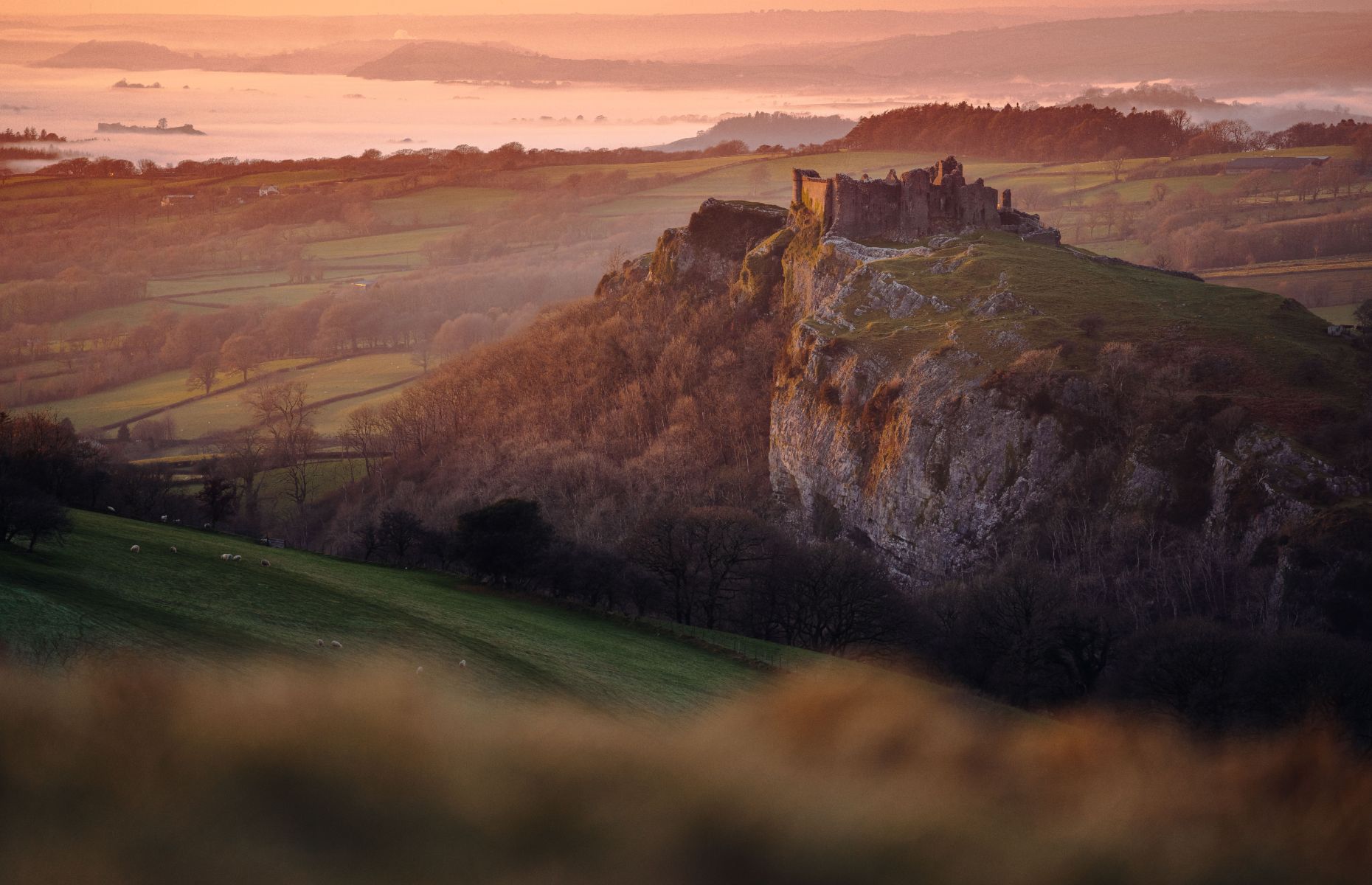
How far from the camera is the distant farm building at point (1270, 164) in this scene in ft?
490

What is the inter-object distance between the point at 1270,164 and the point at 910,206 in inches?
3789

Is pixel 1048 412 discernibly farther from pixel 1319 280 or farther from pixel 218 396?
pixel 218 396

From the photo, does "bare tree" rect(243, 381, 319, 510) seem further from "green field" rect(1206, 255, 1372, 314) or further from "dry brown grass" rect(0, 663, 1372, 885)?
"green field" rect(1206, 255, 1372, 314)

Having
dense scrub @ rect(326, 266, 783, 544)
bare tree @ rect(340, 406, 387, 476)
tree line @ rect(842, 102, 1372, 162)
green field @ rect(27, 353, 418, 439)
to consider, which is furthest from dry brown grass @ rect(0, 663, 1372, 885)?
tree line @ rect(842, 102, 1372, 162)

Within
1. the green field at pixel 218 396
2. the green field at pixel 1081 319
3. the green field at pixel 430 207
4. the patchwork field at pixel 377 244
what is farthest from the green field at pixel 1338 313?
the green field at pixel 430 207

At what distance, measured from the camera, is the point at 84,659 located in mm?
23297

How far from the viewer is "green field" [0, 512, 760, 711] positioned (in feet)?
87.7

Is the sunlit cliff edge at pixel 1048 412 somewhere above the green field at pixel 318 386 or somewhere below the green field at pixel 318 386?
above

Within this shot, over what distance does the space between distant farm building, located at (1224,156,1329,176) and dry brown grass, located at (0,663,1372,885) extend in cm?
13673

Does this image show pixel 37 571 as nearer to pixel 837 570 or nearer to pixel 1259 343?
pixel 837 570

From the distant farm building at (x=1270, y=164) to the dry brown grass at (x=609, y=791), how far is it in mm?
136725

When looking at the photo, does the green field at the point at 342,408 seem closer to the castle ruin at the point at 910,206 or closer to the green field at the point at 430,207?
the castle ruin at the point at 910,206

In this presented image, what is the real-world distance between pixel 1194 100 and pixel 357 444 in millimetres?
151776

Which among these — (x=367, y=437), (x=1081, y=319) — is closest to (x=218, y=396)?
(x=367, y=437)
